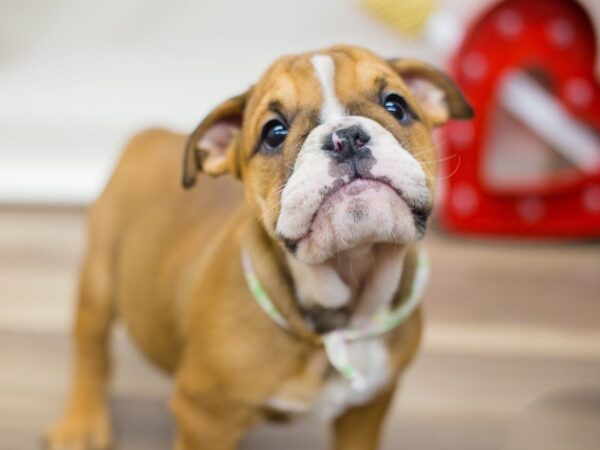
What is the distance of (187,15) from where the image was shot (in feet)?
9.56

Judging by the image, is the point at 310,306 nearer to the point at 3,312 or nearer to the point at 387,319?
the point at 387,319

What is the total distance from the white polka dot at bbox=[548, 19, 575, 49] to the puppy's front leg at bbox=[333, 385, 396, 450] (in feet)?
4.74

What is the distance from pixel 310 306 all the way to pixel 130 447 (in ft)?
2.17

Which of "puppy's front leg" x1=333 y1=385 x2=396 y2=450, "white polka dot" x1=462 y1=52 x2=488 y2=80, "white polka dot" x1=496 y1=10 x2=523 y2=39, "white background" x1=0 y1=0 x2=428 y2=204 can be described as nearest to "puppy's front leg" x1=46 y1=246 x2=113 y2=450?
"puppy's front leg" x1=333 y1=385 x2=396 y2=450

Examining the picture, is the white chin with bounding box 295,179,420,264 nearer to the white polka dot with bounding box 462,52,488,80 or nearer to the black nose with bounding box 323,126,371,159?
the black nose with bounding box 323,126,371,159

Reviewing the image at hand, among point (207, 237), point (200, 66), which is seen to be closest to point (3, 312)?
point (207, 237)

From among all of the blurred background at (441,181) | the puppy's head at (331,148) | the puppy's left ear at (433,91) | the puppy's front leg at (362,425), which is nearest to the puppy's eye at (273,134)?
the puppy's head at (331,148)

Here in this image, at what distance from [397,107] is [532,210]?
1.44 meters

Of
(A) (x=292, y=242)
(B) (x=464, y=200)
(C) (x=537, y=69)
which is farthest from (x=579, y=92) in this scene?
(A) (x=292, y=242)

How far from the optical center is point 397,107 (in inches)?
53.8

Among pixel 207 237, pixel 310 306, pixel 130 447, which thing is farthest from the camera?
pixel 130 447

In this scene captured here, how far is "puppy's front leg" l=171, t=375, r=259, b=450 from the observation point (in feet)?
4.70

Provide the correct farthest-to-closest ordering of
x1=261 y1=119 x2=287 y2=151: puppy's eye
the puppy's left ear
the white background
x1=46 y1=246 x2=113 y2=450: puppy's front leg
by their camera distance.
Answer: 1. the white background
2. x1=46 y1=246 x2=113 y2=450: puppy's front leg
3. the puppy's left ear
4. x1=261 y1=119 x2=287 y2=151: puppy's eye

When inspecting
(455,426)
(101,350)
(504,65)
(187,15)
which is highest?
(187,15)
